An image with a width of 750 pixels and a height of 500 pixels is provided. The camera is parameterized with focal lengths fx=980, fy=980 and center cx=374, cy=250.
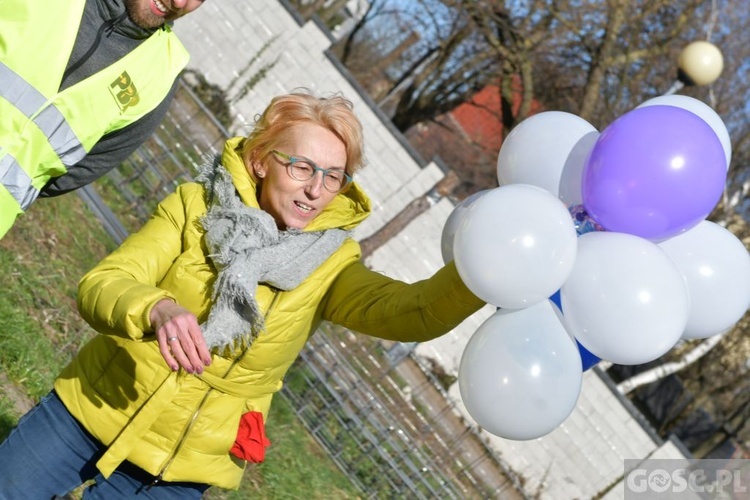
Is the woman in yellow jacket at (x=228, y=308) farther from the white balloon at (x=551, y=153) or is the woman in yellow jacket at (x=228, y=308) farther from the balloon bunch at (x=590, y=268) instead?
the white balloon at (x=551, y=153)

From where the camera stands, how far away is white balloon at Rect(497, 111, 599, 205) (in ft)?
10.5

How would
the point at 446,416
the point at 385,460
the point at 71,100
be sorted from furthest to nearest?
the point at 446,416
the point at 385,460
the point at 71,100

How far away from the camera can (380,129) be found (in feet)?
46.7

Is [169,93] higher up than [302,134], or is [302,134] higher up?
[169,93]

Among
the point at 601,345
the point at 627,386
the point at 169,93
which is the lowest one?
the point at 627,386

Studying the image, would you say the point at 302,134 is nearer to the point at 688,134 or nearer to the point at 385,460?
the point at 688,134

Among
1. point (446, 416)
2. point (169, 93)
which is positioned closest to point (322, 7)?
point (446, 416)

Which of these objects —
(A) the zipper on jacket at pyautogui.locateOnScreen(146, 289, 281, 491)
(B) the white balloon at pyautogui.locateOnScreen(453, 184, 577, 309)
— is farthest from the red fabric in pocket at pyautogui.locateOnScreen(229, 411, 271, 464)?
(B) the white balloon at pyautogui.locateOnScreen(453, 184, 577, 309)

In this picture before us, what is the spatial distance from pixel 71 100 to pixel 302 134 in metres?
0.68

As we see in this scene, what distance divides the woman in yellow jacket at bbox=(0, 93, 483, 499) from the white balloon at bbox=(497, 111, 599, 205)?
57 cm

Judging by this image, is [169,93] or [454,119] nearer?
[169,93]

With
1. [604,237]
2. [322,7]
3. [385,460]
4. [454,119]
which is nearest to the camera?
[604,237]

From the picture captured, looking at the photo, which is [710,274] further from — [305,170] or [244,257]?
[244,257]

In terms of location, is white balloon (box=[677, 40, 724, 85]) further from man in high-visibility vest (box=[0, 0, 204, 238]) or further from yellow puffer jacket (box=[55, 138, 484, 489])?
man in high-visibility vest (box=[0, 0, 204, 238])
